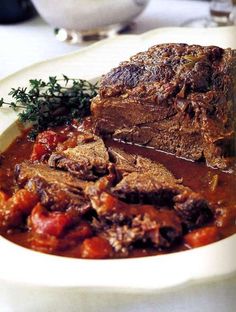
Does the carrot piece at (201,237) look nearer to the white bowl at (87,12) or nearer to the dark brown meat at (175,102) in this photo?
the dark brown meat at (175,102)

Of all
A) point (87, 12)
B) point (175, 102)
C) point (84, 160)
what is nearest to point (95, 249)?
point (84, 160)

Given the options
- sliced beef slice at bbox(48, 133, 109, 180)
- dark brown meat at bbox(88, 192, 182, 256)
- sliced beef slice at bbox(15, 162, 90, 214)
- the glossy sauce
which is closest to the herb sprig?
the glossy sauce

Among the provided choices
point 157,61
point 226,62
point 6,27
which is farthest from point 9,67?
point 226,62

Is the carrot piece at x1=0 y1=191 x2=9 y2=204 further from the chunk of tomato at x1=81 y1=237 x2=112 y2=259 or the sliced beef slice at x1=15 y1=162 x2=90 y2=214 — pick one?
Answer: the chunk of tomato at x1=81 y1=237 x2=112 y2=259

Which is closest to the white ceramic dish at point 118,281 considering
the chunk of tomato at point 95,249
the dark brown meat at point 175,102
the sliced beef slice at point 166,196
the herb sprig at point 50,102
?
the chunk of tomato at point 95,249

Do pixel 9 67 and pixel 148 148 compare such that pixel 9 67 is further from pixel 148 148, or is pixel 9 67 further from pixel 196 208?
pixel 196 208

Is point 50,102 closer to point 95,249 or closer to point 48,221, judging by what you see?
point 48,221
